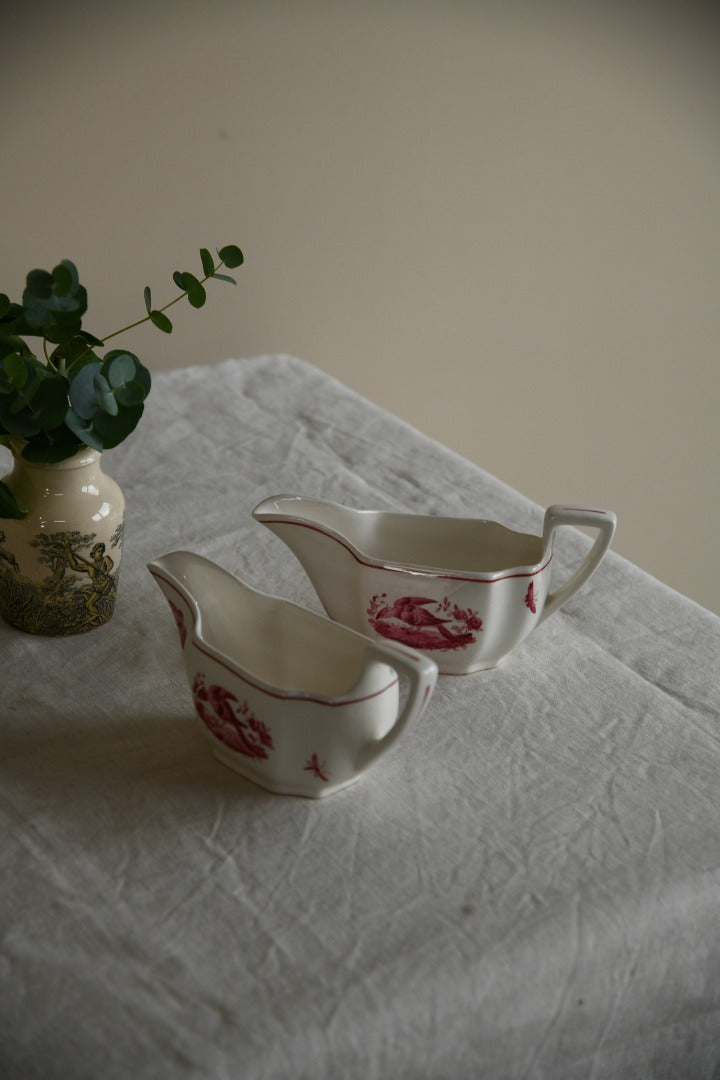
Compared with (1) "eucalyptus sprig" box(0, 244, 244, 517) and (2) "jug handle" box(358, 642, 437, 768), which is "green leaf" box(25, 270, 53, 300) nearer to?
(1) "eucalyptus sprig" box(0, 244, 244, 517)

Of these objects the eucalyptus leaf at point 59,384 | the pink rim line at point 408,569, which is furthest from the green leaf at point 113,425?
the pink rim line at point 408,569

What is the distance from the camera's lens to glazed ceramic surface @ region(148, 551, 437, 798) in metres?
0.57

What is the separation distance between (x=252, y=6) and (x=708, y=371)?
91 centimetres

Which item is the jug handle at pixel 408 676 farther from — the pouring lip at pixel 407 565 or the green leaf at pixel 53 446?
the green leaf at pixel 53 446

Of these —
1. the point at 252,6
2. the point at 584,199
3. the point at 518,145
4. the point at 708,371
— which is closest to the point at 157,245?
the point at 252,6

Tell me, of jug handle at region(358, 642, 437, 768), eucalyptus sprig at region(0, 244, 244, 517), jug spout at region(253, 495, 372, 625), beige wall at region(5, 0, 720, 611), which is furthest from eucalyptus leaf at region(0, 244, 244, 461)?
beige wall at region(5, 0, 720, 611)

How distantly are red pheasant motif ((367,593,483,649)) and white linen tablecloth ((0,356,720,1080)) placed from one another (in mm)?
34

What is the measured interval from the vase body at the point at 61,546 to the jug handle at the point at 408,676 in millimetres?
238

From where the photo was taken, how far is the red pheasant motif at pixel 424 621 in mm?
691

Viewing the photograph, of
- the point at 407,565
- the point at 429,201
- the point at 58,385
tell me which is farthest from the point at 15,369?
the point at 429,201

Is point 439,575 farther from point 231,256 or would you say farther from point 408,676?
point 231,256

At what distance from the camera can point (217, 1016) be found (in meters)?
0.48

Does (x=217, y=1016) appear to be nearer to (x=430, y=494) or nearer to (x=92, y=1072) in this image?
(x=92, y=1072)

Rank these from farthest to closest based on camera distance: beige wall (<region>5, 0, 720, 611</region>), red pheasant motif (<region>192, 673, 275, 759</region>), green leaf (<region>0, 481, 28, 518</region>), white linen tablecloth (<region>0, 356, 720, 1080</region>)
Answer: beige wall (<region>5, 0, 720, 611</region>)
green leaf (<region>0, 481, 28, 518</region>)
red pheasant motif (<region>192, 673, 275, 759</region>)
white linen tablecloth (<region>0, 356, 720, 1080</region>)
